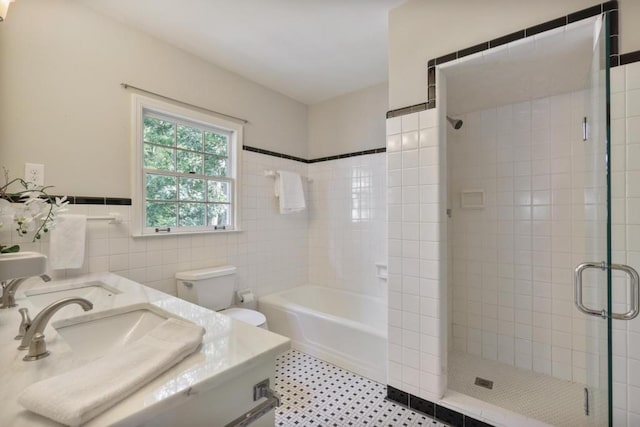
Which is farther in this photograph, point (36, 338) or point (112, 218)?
point (112, 218)

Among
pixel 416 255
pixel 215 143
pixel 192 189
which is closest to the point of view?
pixel 416 255

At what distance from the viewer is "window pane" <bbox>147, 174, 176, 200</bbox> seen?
7.06 feet

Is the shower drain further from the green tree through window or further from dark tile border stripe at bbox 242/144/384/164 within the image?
the green tree through window

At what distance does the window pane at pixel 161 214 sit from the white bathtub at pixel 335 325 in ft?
3.63

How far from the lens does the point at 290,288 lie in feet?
10.3

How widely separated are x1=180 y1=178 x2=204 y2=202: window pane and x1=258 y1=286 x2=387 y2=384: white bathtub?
112 centimetres

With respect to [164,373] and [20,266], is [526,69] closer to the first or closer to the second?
[164,373]

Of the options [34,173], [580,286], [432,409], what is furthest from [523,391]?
[34,173]

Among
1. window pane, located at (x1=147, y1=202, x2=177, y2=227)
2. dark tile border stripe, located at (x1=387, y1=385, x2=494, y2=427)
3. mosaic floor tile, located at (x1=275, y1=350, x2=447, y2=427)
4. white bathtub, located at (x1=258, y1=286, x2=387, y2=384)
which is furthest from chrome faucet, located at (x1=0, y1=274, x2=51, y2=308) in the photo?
dark tile border stripe, located at (x1=387, y1=385, x2=494, y2=427)

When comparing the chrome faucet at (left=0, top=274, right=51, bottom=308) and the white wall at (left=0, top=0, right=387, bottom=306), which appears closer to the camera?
the chrome faucet at (left=0, top=274, right=51, bottom=308)

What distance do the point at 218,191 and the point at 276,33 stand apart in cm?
134

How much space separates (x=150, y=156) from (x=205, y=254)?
857 mm

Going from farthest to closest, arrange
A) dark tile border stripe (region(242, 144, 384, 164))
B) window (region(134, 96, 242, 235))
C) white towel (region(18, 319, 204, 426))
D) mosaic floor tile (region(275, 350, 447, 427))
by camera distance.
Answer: dark tile border stripe (region(242, 144, 384, 164))
window (region(134, 96, 242, 235))
mosaic floor tile (region(275, 350, 447, 427))
white towel (region(18, 319, 204, 426))

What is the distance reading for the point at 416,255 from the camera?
5.69 feet
